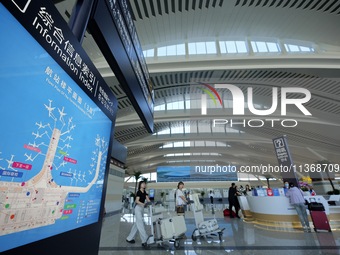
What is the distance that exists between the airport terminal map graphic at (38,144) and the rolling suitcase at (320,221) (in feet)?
21.4

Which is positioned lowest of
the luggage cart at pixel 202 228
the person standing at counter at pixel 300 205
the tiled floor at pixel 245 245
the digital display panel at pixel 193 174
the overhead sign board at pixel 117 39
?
the tiled floor at pixel 245 245

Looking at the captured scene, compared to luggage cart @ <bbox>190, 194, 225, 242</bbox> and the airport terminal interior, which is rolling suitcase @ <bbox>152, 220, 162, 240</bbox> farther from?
luggage cart @ <bbox>190, 194, 225, 242</bbox>

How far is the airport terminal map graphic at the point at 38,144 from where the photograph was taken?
2.79 feet

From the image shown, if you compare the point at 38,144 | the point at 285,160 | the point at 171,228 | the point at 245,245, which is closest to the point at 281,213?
the point at 245,245

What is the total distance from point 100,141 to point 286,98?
1327 centimetres

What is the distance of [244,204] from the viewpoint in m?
8.27

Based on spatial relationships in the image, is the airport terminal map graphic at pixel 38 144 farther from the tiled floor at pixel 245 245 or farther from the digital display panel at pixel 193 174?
the digital display panel at pixel 193 174

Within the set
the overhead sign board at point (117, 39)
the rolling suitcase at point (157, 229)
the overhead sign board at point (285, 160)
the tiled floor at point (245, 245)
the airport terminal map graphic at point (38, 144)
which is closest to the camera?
the airport terminal map graphic at point (38, 144)

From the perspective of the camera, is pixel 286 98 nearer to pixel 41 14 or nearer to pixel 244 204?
pixel 244 204

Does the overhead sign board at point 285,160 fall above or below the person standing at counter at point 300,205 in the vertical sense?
above

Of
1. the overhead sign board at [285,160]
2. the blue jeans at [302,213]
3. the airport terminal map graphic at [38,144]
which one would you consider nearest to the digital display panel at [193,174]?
the overhead sign board at [285,160]

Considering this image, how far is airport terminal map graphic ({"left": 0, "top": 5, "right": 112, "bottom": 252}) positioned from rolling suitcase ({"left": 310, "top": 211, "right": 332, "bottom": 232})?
651cm

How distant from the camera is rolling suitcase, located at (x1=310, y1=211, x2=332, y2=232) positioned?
17.5 feet

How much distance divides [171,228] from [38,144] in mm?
3684
